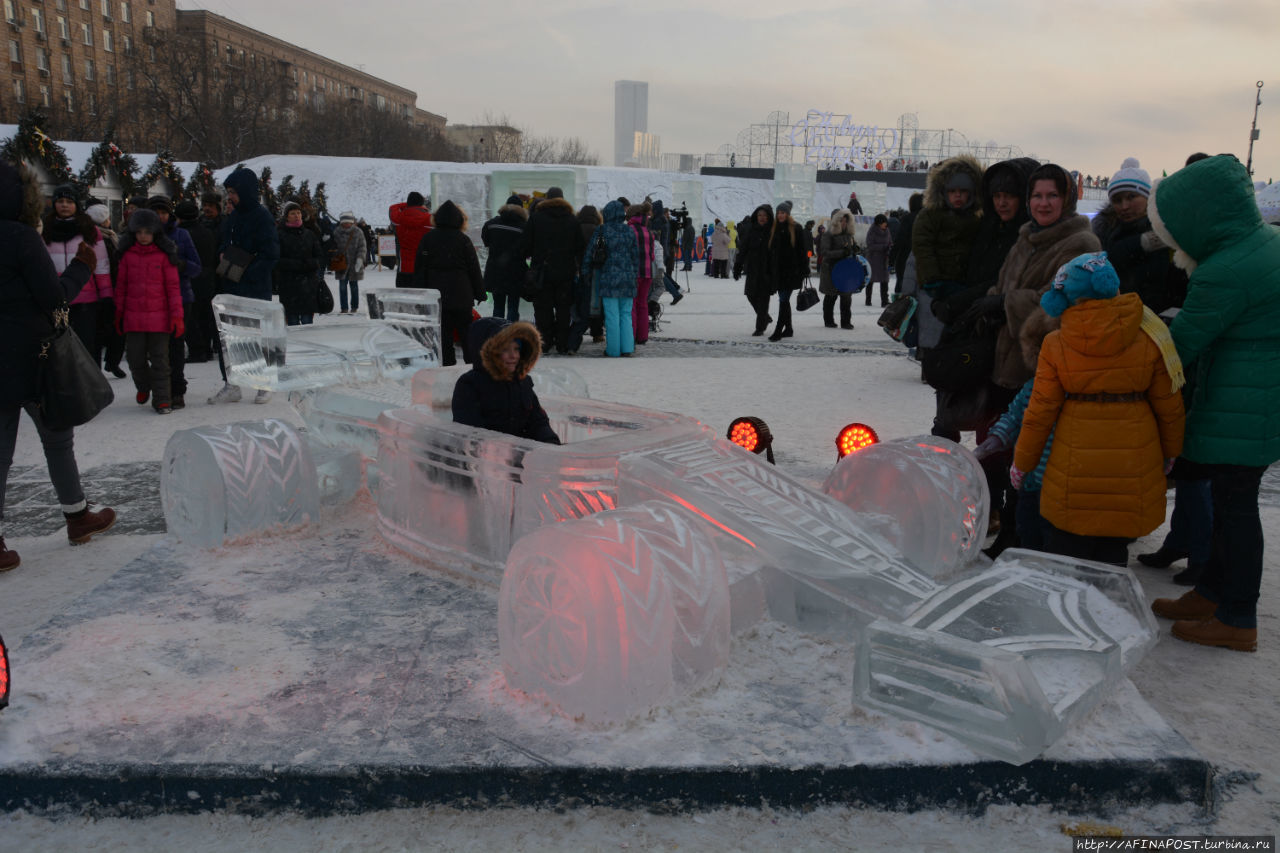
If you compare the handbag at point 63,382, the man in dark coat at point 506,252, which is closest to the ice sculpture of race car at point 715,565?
the handbag at point 63,382

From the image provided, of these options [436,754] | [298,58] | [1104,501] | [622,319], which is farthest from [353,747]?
[298,58]

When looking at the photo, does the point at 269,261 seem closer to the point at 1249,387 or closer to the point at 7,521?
the point at 7,521

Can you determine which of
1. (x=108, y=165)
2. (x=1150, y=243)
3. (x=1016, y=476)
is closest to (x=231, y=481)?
(x=1016, y=476)

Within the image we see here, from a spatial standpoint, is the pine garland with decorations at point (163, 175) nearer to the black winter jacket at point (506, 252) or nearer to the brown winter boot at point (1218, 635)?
the black winter jacket at point (506, 252)

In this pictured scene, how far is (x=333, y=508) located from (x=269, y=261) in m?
3.73

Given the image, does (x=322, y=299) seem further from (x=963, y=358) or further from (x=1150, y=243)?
(x=1150, y=243)

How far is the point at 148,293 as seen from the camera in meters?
6.49

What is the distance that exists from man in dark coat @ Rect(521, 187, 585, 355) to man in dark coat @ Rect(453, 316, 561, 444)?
602 cm

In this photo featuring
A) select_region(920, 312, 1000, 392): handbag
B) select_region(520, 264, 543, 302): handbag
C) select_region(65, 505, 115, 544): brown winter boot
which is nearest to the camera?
select_region(920, 312, 1000, 392): handbag

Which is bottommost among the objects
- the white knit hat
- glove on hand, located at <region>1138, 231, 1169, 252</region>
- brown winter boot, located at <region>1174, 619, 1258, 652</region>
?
brown winter boot, located at <region>1174, 619, 1258, 652</region>

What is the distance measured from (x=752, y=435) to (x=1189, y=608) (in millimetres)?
2146

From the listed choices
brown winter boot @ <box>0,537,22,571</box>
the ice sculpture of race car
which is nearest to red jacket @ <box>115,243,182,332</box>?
brown winter boot @ <box>0,537,22,571</box>

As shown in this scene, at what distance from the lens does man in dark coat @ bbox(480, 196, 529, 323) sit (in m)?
9.98

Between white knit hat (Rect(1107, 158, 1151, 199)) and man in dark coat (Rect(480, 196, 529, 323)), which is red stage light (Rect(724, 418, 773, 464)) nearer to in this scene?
white knit hat (Rect(1107, 158, 1151, 199))
